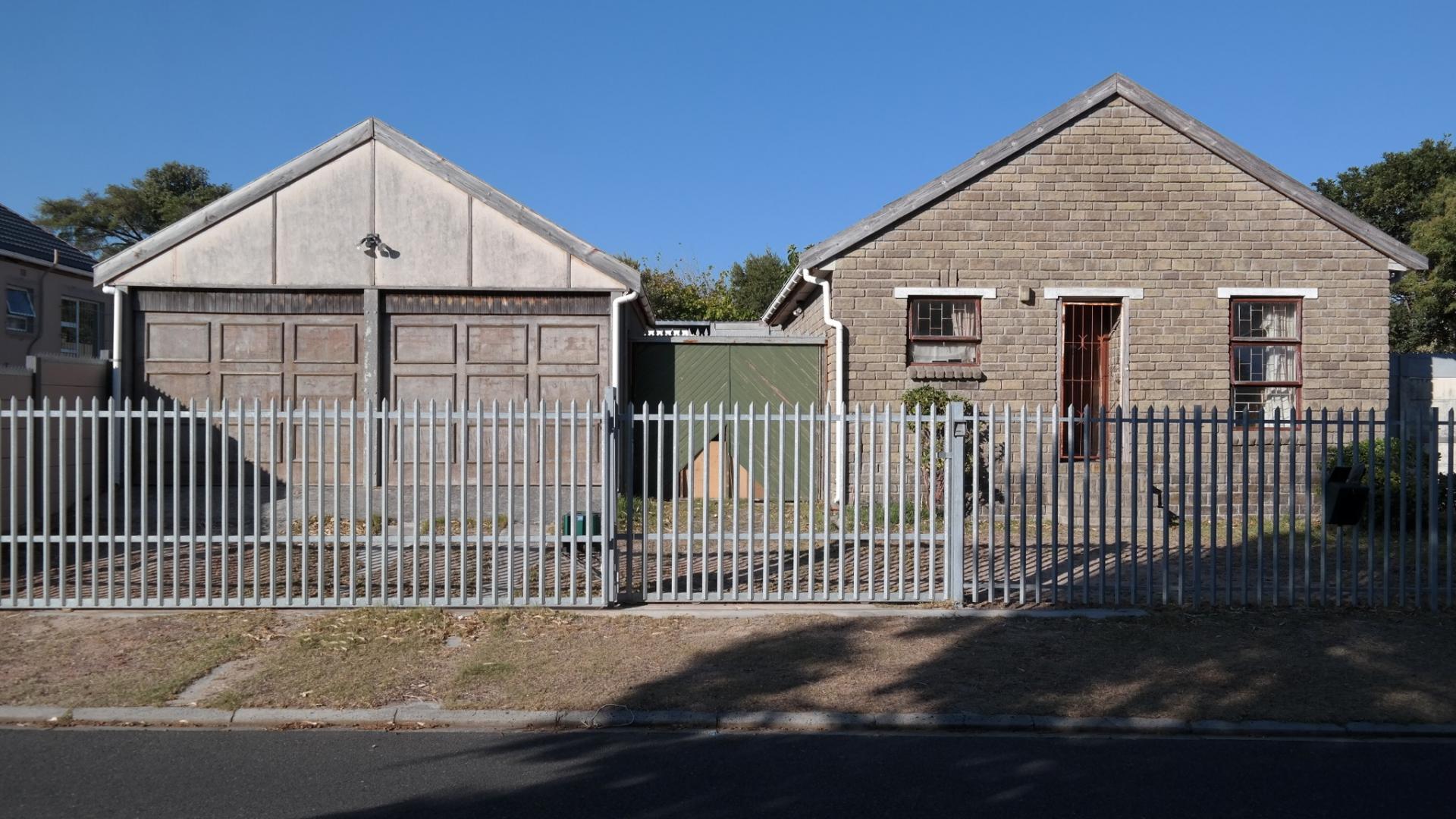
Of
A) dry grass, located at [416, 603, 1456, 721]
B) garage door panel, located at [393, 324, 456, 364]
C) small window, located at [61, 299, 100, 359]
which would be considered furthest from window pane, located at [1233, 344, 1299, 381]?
small window, located at [61, 299, 100, 359]

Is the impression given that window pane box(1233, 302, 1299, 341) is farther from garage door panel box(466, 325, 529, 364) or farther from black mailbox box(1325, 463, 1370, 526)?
garage door panel box(466, 325, 529, 364)

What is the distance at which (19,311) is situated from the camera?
20078 mm

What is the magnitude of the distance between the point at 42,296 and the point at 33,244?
3.16ft

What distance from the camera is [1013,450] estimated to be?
15000 millimetres

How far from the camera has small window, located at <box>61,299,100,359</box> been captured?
22.0m

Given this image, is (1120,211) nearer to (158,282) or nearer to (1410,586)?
(1410,586)

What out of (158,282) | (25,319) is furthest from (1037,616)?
(25,319)

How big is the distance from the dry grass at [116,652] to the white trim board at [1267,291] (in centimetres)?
1260

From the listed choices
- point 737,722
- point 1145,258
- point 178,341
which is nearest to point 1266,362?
point 1145,258

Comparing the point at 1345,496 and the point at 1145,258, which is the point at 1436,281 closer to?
the point at 1145,258

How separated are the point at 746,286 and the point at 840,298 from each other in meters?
36.4

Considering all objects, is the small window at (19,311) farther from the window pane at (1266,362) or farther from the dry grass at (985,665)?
the window pane at (1266,362)

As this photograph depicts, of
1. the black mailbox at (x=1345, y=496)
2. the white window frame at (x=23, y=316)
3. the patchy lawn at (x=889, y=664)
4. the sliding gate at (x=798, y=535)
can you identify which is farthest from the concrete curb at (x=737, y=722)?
the white window frame at (x=23, y=316)

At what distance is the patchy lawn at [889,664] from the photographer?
6.82 metres
